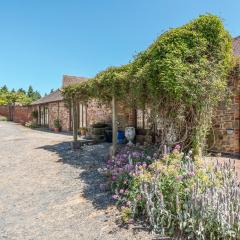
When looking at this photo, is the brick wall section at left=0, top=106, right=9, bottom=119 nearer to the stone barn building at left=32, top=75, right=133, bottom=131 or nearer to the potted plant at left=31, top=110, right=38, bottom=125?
the stone barn building at left=32, top=75, right=133, bottom=131

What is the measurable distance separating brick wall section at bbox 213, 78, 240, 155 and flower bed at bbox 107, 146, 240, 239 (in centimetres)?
423

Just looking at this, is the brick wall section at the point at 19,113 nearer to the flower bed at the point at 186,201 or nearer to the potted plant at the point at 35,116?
the potted plant at the point at 35,116

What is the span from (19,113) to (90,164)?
27.5 metres

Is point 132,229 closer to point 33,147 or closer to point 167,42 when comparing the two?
point 167,42

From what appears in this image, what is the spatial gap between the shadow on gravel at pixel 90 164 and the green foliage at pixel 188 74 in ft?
7.26

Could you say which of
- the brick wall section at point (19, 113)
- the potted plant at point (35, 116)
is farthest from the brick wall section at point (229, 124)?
the brick wall section at point (19, 113)

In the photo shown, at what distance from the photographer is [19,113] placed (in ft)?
109

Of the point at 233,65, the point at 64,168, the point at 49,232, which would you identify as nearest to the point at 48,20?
the point at 64,168

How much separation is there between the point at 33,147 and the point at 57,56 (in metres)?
7.95

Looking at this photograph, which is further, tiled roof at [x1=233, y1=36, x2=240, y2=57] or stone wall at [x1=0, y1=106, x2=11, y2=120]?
stone wall at [x1=0, y1=106, x2=11, y2=120]

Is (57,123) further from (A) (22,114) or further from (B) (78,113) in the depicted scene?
(A) (22,114)

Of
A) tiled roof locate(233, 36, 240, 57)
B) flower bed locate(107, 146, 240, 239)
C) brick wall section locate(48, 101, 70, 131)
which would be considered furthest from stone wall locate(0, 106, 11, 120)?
flower bed locate(107, 146, 240, 239)

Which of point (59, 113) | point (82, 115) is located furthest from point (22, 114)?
point (82, 115)

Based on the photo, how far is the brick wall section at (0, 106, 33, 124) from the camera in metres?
30.2
